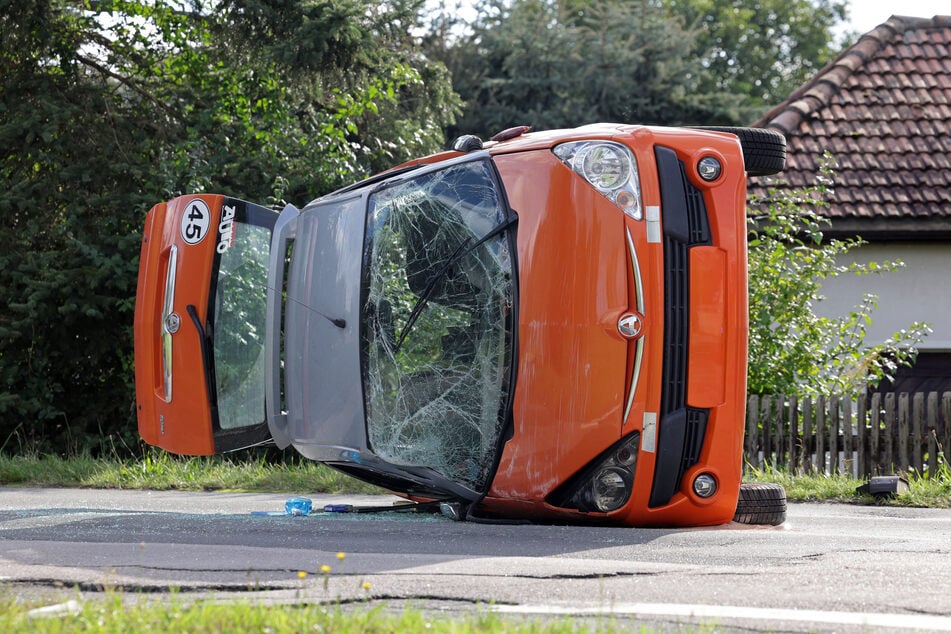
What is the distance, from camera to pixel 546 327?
5801mm

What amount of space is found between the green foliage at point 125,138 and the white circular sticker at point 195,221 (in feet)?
19.2

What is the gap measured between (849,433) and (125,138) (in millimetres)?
8893

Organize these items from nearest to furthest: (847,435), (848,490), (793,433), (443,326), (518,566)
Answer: (518,566) → (443,326) → (848,490) → (847,435) → (793,433)

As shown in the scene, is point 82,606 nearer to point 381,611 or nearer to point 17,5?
point 381,611

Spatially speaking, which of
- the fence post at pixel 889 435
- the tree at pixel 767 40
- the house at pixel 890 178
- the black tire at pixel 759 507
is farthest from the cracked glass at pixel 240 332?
the tree at pixel 767 40

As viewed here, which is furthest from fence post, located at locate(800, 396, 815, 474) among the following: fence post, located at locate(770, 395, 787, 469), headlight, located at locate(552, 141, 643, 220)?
headlight, located at locate(552, 141, 643, 220)

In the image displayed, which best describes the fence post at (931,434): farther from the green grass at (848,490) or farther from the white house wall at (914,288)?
the white house wall at (914,288)

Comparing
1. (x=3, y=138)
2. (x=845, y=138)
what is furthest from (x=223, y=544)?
(x=845, y=138)

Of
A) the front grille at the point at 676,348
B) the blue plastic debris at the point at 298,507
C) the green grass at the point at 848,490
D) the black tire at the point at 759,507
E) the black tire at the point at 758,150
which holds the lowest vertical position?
the green grass at the point at 848,490

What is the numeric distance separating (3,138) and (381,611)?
459 inches

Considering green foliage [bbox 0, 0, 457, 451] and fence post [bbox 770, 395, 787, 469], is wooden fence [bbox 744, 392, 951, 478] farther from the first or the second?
green foliage [bbox 0, 0, 457, 451]

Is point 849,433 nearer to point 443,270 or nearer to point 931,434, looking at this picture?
point 931,434

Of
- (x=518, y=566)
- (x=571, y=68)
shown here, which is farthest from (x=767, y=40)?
(x=518, y=566)

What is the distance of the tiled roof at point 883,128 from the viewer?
14742 mm
